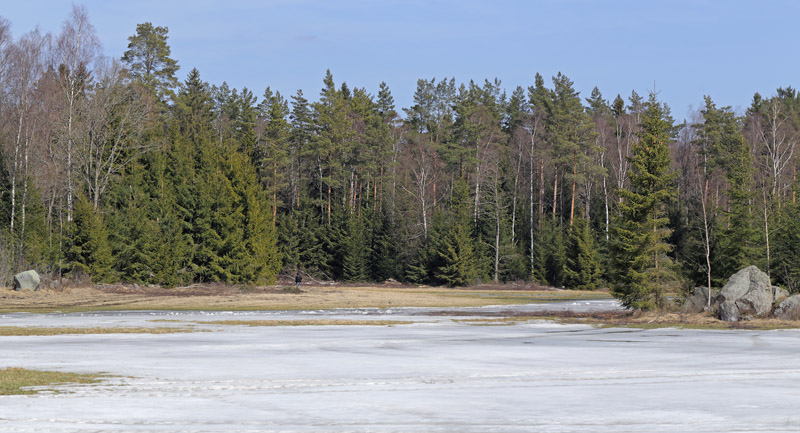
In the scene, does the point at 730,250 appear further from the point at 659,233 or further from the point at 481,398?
the point at 481,398

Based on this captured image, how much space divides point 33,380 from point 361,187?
277 ft

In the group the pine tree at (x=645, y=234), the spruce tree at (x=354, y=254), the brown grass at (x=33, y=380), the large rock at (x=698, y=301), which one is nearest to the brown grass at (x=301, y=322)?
the pine tree at (x=645, y=234)

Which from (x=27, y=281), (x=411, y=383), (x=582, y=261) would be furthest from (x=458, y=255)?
A: (x=411, y=383)

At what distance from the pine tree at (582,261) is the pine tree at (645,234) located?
116 ft

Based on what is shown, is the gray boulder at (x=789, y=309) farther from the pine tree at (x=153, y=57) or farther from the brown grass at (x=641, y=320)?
the pine tree at (x=153, y=57)

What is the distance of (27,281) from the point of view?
5172 cm

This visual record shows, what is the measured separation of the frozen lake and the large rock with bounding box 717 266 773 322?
276 inches

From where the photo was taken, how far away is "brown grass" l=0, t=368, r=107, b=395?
14312 mm

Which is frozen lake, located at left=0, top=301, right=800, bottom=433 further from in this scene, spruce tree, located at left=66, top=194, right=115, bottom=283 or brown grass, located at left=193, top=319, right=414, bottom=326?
spruce tree, located at left=66, top=194, right=115, bottom=283

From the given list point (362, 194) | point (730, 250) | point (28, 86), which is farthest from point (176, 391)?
point (362, 194)

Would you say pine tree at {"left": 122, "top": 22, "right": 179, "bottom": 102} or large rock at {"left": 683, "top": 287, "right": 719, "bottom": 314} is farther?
pine tree at {"left": 122, "top": 22, "right": 179, "bottom": 102}

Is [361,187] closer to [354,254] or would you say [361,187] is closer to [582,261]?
[354,254]

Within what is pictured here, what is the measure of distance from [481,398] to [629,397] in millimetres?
2590

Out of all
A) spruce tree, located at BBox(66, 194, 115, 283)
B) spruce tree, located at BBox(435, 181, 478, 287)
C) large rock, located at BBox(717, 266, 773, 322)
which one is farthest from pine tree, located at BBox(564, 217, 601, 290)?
spruce tree, located at BBox(66, 194, 115, 283)
